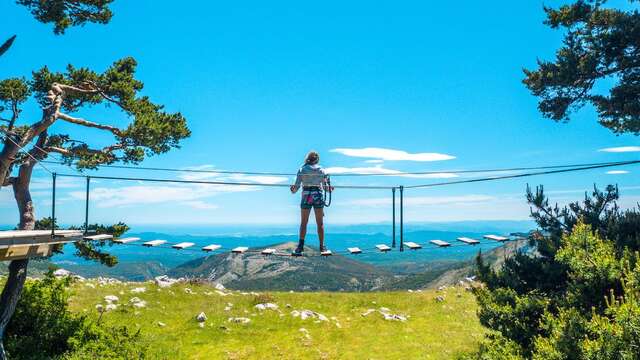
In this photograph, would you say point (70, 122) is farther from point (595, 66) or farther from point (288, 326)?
point (595, 66)

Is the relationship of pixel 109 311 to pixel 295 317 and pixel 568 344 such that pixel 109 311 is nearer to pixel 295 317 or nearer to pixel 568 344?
pixel 295 317

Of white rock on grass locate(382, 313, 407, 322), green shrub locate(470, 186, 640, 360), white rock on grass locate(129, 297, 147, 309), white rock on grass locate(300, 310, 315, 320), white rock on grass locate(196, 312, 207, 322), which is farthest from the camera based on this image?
white rock on grass locate(382, 313, 407, 322)

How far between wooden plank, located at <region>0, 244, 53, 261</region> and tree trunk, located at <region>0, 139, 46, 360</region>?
134 inches

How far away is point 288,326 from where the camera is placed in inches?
849

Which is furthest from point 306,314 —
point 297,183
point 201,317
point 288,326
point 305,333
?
point 297,183

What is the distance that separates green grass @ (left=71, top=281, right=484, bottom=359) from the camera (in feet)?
61.4

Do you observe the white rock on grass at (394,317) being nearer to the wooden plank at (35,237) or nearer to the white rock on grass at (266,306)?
the white rock on grass at (266,306)

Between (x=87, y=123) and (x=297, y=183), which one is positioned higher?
(x=87, y=123)

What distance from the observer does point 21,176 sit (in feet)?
55.2

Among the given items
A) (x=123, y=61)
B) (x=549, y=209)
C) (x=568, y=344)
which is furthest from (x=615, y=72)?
(x=123, y=61)

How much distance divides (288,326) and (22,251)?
12.7 meters

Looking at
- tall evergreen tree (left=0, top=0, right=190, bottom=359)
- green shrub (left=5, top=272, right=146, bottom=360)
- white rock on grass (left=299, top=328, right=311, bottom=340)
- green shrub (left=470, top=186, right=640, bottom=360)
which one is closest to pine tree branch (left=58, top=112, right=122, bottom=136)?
tall evergreen tree (left=0, top=0, right=190, bottom=359)

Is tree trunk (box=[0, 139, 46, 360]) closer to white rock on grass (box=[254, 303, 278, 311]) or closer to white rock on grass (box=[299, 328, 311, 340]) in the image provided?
white rock on grass (box=[254, 303, 278, 311])

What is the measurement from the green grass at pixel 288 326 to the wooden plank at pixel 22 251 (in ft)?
19.0
